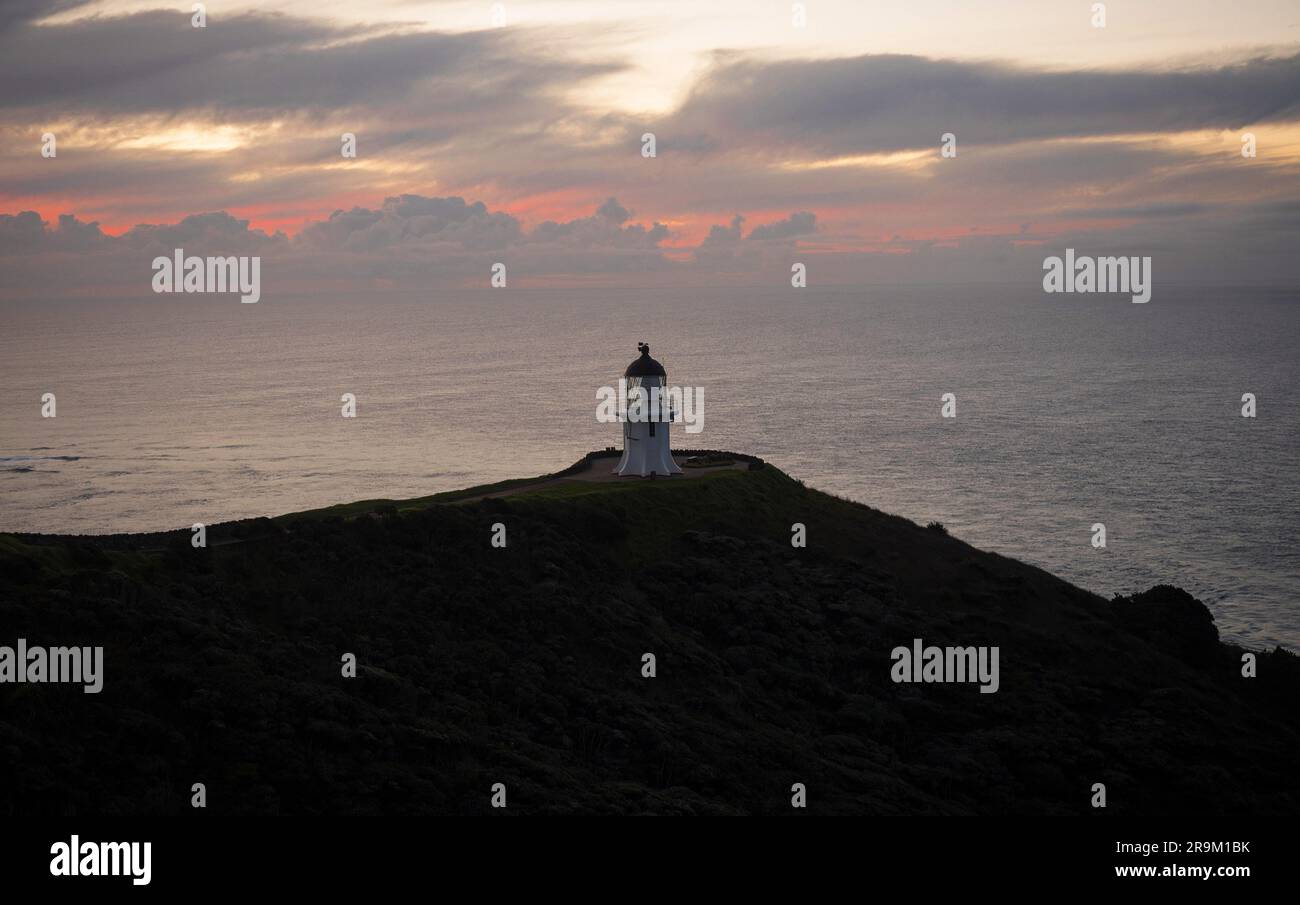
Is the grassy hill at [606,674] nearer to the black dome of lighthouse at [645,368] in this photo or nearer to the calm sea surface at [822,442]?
the black dome of lighthouse at [645,368]

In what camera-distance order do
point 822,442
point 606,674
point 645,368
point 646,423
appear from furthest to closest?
point 822,442 < point 645,368 < point 646,423 < point 606,674

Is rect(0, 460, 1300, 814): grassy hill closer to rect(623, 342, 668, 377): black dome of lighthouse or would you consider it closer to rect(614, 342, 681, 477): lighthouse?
rect(614, 342, 681, 477): lighthouse

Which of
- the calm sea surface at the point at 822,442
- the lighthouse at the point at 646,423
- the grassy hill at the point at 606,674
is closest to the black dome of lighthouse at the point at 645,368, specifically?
the lighthouse at the point at 646,423

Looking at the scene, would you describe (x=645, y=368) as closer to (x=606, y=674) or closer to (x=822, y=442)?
(x=606, y=674)

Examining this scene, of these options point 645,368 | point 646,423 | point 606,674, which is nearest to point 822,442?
point 645,368

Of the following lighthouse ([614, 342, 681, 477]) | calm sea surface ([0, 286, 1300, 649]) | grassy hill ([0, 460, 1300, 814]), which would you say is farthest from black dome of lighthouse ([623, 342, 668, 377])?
calm sea surface ([0, 286, 1300, 649])
